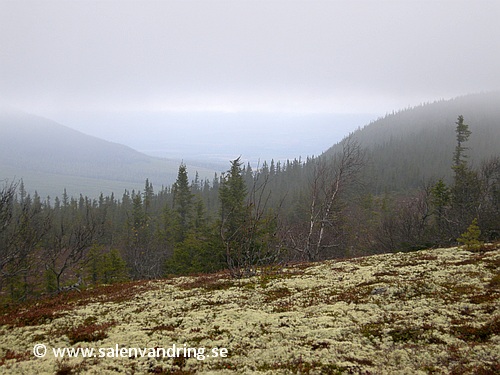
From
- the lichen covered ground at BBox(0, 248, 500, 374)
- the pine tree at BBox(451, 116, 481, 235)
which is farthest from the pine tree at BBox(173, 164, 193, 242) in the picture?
the pine tree at BBox(451, 116, 481, 235)

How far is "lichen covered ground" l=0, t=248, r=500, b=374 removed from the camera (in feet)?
25.8

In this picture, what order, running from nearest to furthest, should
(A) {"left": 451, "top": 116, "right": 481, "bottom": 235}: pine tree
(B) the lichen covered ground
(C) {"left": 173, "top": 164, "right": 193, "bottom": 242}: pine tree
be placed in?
(B) the lichen covered ground, (A) {"left": 451, "top": 116, "right": 481, "bottom": 235}: pine tree, (C) {"left": 173, "top": 164, "right": 193, "bottom": 242}: pine tree

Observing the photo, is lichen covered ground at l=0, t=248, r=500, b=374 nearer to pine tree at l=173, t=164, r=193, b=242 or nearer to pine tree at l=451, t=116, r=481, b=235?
pine tree at l=451, t=116, r=481, b=235

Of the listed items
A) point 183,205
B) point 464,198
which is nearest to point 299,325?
point 464,198

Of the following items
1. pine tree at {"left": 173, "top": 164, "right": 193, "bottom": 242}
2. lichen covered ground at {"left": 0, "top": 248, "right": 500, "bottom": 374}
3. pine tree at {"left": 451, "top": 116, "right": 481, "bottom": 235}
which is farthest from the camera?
pine tree at {"left": 173, "top": 164, "right": 193, "bottom": 242}

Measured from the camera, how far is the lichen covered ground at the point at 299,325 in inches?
310

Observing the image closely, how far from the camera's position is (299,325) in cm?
1055

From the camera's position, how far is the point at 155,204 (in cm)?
13462

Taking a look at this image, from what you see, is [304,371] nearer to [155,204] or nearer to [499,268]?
[499,268]

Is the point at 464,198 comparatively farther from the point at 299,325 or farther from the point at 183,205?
the point at 183,205

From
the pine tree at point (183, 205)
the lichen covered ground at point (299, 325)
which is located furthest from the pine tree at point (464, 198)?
the pine tree at point (183, 205)

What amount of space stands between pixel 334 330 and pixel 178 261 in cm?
3507

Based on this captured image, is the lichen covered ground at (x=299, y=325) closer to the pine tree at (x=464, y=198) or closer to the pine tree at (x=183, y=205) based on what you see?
the pine tree at (x=464, y=198)

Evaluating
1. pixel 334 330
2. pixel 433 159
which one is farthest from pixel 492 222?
pixel 433 159
